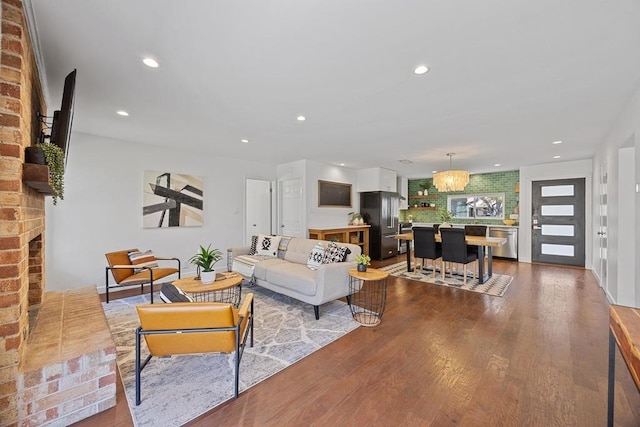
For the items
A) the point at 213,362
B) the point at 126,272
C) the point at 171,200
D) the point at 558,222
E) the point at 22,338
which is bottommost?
the point at 213,362

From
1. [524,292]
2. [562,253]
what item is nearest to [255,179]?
[524,292]

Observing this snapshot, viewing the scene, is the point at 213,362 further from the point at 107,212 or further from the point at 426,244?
the point at 426,244

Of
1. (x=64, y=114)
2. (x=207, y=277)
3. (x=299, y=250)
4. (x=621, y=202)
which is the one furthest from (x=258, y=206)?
(x=621, y=202)

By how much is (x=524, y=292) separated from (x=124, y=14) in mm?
5786

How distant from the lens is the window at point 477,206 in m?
7.62

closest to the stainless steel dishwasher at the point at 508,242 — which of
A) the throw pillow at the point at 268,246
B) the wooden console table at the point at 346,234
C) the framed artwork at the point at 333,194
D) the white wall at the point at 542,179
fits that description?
the white wall at the point at 542,179

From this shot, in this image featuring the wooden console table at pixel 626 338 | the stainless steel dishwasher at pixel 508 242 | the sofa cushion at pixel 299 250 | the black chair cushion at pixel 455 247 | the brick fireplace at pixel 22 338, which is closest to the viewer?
the wooden console table at pixel 626 338

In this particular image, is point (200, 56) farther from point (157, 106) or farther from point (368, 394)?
point (368, 394)

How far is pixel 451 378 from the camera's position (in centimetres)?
205

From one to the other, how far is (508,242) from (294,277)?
6442 millimetres

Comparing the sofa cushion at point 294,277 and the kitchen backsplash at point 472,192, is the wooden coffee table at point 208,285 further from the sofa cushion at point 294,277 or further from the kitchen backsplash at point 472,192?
the kitchen backsplash at point 472,192

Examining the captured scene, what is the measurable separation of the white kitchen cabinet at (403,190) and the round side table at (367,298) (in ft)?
16.4

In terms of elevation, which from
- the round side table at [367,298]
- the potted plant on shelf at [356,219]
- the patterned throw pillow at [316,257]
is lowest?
the round side table at [367,298]

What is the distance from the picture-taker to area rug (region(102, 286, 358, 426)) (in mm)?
1762
